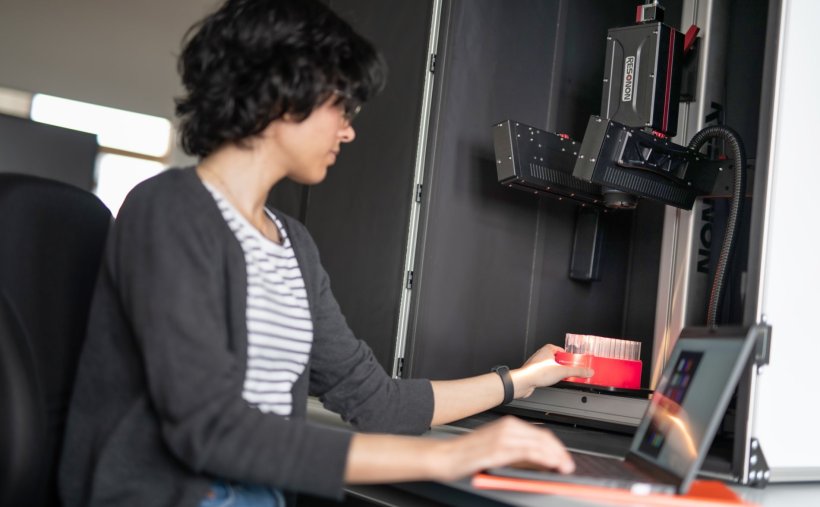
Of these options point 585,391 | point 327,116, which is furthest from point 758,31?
point 327,116

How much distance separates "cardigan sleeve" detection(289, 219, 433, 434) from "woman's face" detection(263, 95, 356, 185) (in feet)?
0.44

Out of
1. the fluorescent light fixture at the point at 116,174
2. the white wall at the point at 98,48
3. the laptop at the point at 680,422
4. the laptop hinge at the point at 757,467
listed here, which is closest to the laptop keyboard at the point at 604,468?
the laptop at the point at 680,422

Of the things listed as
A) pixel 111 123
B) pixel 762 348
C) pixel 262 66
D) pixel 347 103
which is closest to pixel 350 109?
pixel 347 103

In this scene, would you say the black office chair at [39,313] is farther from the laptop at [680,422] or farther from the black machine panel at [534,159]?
the black machine panel at [534,159]

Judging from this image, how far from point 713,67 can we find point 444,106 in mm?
533

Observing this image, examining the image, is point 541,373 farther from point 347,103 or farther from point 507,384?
point 347,103

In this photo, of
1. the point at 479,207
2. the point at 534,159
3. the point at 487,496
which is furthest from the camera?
the point at 479,207

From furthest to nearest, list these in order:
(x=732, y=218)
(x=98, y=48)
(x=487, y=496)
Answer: (x=98, y=48) < (x=732, y=218) < (x=487, y=496)

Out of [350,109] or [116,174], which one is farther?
[116,174]

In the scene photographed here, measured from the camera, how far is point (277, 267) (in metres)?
1.17

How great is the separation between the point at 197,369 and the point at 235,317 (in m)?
0.11

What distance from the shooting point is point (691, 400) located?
1.05 m

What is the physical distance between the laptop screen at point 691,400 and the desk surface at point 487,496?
0.43ft

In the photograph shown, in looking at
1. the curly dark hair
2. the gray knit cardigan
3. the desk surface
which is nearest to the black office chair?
the gray knit cardigan
